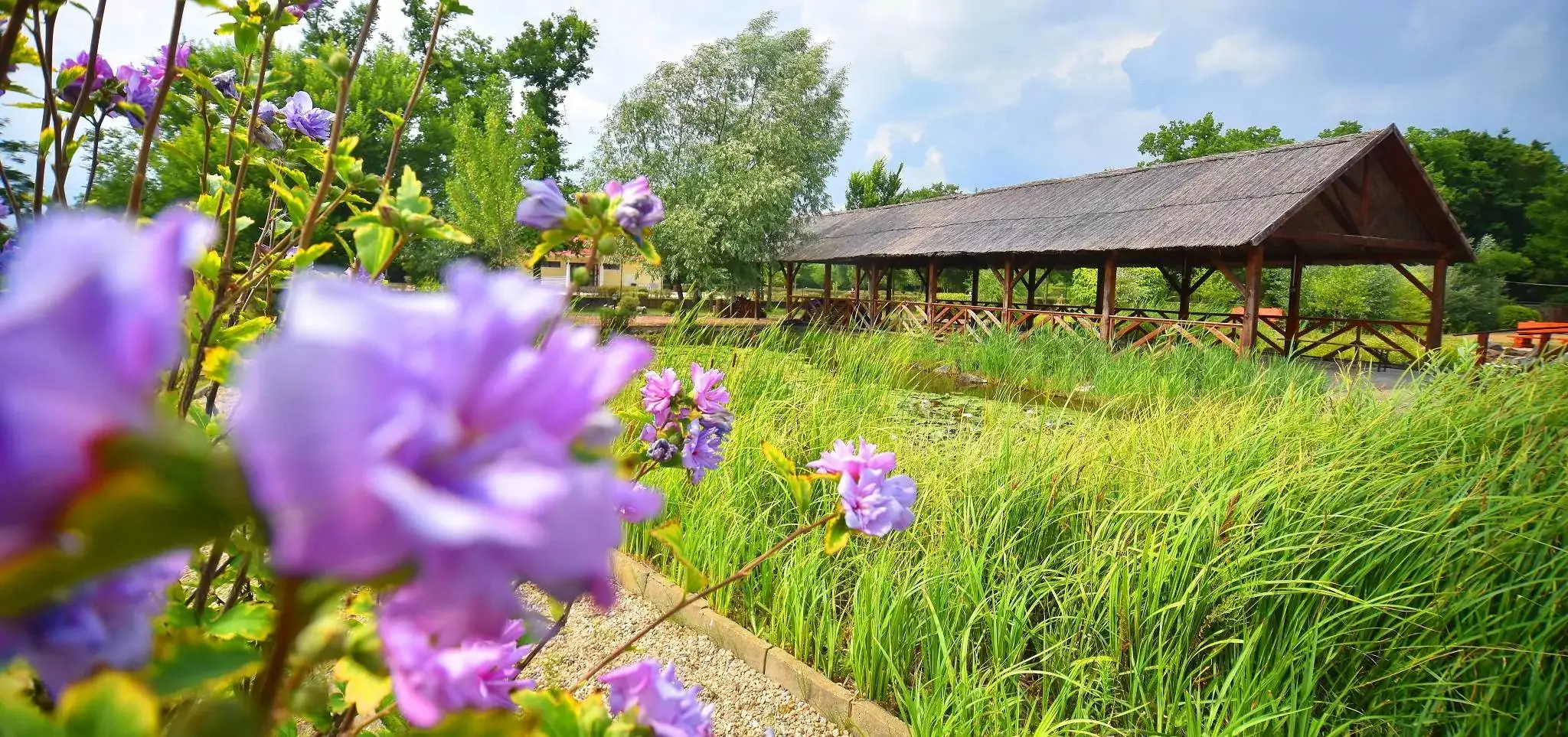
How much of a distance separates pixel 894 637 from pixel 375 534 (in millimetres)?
2279

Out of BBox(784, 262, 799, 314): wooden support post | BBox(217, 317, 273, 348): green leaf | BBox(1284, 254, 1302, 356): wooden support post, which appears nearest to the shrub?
BBox(1284, 254, 1302, 356): wooden support post

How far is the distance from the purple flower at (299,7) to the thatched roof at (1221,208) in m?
10.3

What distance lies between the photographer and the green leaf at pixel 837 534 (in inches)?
41.8

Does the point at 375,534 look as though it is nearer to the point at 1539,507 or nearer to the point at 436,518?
the point at 436,518

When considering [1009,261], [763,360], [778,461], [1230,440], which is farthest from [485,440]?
[1009,261]

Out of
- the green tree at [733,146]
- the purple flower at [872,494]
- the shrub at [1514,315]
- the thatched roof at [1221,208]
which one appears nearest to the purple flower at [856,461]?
the purple flower at [872,494]

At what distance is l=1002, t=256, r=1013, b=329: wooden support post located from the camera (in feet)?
41.1

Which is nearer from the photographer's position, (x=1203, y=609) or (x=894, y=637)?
(x=1203, y=609)

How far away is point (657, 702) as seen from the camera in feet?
2.04

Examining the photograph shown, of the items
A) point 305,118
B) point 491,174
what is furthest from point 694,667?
point 491,174

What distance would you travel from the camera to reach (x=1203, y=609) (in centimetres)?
211

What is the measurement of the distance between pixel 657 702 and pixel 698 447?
897 mm

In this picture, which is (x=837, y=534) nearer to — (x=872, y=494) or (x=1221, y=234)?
(x=872, y=494)

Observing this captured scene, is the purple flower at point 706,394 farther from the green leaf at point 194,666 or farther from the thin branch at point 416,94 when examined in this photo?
the green leaf at point 194,666
